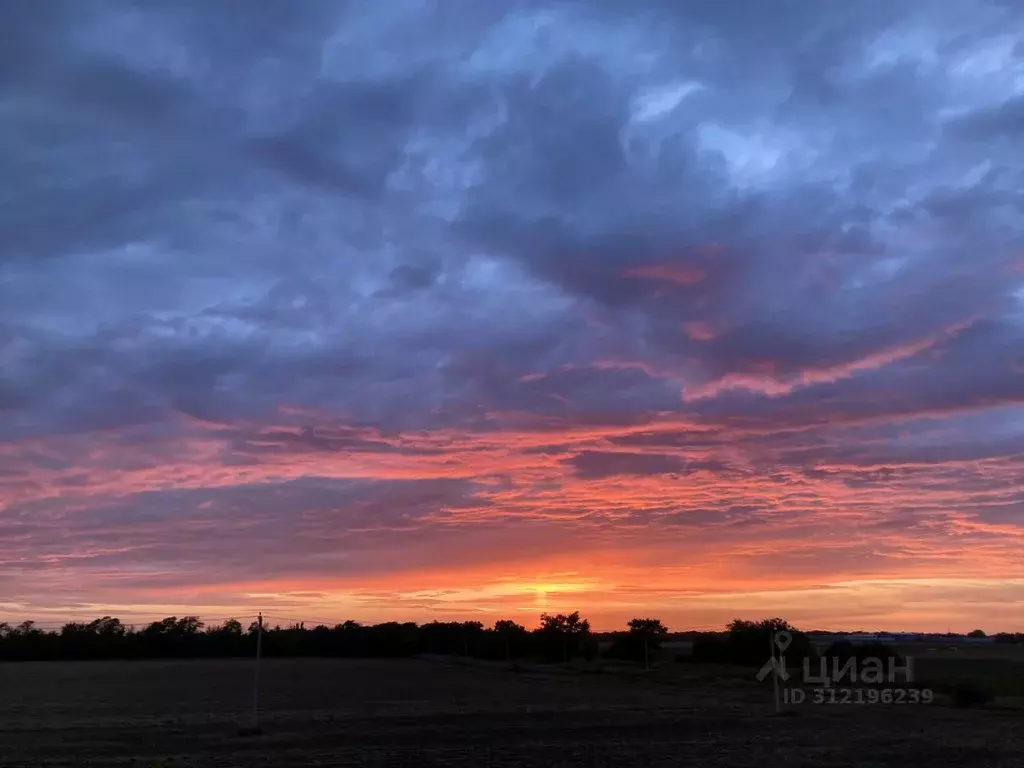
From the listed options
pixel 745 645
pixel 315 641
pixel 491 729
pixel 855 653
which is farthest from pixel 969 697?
pixel 315 641

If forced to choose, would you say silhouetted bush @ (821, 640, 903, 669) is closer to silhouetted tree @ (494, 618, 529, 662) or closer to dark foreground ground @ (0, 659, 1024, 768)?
dark foreground ground @ (0, 659, 1024, 768)

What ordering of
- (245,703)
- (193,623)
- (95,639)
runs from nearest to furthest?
(245,703), (95,639), (193,623)

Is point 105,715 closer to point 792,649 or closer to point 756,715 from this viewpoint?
point 756,715

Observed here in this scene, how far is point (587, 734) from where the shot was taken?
24.6m

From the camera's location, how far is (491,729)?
25.9m

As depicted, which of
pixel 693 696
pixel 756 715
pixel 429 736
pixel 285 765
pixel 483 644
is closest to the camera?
pixel 285 765

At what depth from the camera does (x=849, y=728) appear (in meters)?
26.3

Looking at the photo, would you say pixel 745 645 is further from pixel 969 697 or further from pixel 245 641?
pixel 245 641

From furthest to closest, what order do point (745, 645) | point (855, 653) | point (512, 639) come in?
point (512, 639) < point (745, 645) < point (855, 653)

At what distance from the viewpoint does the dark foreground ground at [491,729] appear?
64.7ft

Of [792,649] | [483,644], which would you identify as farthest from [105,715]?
[483,644]

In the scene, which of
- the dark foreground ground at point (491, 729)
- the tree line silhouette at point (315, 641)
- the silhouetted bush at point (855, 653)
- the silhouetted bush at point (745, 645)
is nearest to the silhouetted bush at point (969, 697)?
the dark foreground ground at point (491, 729)

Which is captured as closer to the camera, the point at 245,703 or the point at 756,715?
the point at 756,715

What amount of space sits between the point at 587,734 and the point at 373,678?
37611mm
